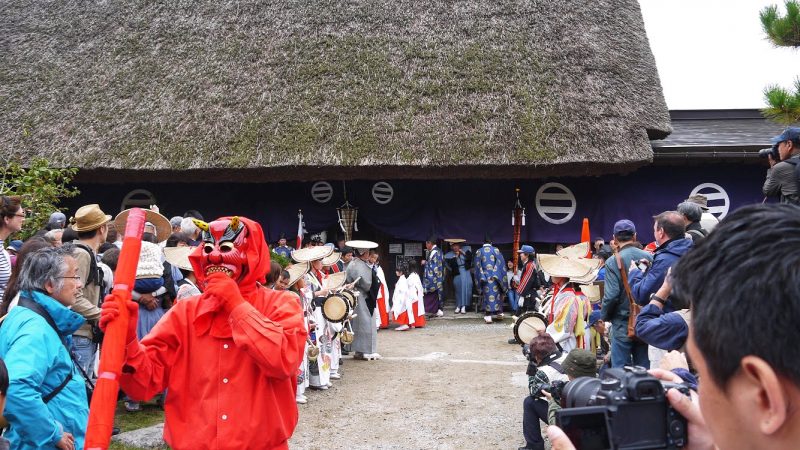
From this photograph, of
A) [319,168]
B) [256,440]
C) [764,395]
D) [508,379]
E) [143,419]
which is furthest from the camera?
[319,168]

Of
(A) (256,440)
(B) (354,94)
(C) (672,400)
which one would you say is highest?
(B) (354,94)

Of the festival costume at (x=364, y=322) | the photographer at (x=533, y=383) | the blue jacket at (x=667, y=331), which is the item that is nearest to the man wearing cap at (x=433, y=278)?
the festival costume at (x=364, y=322)

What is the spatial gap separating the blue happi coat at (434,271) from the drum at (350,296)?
3.59 m

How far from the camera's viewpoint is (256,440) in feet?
7.81

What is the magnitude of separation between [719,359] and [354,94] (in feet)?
37.5

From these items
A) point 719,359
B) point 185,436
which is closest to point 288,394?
point 185,436

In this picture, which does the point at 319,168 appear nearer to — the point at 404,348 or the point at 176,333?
the point at 404,348

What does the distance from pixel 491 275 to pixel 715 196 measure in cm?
416

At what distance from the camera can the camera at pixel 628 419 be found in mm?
1138

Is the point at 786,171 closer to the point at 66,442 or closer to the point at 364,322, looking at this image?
the point at 66,442

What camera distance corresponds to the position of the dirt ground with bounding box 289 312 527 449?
5309 millimetres

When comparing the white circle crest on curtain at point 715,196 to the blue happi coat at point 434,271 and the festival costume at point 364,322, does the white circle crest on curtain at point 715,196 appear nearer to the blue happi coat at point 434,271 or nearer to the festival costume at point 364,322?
the blue happi coat at point 434,271

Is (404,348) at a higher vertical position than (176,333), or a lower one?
lower

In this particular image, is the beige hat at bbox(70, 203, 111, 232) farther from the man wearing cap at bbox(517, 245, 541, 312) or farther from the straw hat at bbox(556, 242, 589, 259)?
the man wearing cap at bbox(517, 245, 541, 312)
